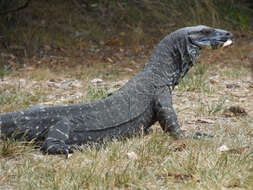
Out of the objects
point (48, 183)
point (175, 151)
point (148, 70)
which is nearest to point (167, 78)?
point (148, 70)

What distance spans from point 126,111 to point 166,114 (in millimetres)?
443

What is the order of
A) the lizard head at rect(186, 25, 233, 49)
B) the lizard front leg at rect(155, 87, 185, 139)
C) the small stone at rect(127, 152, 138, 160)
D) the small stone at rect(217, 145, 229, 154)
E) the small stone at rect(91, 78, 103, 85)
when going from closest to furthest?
the small stone at rect(127, 152, 138, 160)
the small stone at rect(217, 145, 229, 154)
the lizard front leg at rect(155, 87, 185, 139)
the lizard head at rect(186, 25, 233, 49)
the small stone at rect(91, 78, 103, 85)

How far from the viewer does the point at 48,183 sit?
10.1 feet

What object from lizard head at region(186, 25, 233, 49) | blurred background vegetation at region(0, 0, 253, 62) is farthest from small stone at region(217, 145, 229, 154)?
blurred background vegetation at region(0, 0, 253, 62)

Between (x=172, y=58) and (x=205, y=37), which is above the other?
(x=205, y=37)

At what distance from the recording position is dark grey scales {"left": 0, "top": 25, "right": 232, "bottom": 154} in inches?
168

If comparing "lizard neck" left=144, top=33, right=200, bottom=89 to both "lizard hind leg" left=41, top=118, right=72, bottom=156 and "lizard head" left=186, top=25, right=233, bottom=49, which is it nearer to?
"lizard head" left=186, top=25, right=233, bottom=49

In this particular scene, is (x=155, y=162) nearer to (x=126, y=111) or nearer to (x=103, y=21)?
(x=126, y=111)

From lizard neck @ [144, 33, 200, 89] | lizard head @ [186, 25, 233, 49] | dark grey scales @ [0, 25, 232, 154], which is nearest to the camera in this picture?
dark grey scales @ [0, 25, 232, 154]

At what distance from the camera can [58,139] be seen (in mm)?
4109

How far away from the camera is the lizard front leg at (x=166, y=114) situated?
458cm

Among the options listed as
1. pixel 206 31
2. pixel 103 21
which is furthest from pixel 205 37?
pixel 103 21

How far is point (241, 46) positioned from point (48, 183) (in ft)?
32.6

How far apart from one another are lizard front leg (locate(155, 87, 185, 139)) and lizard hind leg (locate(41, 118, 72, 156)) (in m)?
1.04
